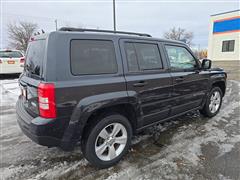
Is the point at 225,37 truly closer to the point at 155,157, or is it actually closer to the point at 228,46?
the point at 228,46

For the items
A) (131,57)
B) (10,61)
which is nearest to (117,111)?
(131,57)

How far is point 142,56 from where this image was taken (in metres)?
2.72

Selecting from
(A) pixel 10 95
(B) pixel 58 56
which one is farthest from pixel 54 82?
(A) pixel 10 95

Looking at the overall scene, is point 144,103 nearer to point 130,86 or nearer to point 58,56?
→ point 130,86

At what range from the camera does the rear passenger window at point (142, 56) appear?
257 centimetres

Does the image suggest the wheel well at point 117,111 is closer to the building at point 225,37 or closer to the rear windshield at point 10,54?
the rear windshield at point 10,54

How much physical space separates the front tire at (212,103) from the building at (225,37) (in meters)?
21.2

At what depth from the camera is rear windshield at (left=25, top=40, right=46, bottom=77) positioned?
7.02 feet

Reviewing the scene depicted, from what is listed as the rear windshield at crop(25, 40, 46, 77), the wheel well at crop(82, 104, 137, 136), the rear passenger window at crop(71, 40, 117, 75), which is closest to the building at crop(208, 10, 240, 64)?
the wheel well at crop(82, 104, 137, 136)

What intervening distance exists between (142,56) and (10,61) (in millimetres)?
8935

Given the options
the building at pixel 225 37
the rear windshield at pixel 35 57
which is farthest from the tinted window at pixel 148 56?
the building at pixel 225 37

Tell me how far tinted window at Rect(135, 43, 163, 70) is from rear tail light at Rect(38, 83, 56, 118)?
140 centimetres

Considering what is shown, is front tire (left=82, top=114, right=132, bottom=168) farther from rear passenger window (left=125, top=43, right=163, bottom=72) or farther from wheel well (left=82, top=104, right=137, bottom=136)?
rear passenger window (left=125, top=43, right=163, bottom=72)

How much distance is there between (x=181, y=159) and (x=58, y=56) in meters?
2.31
